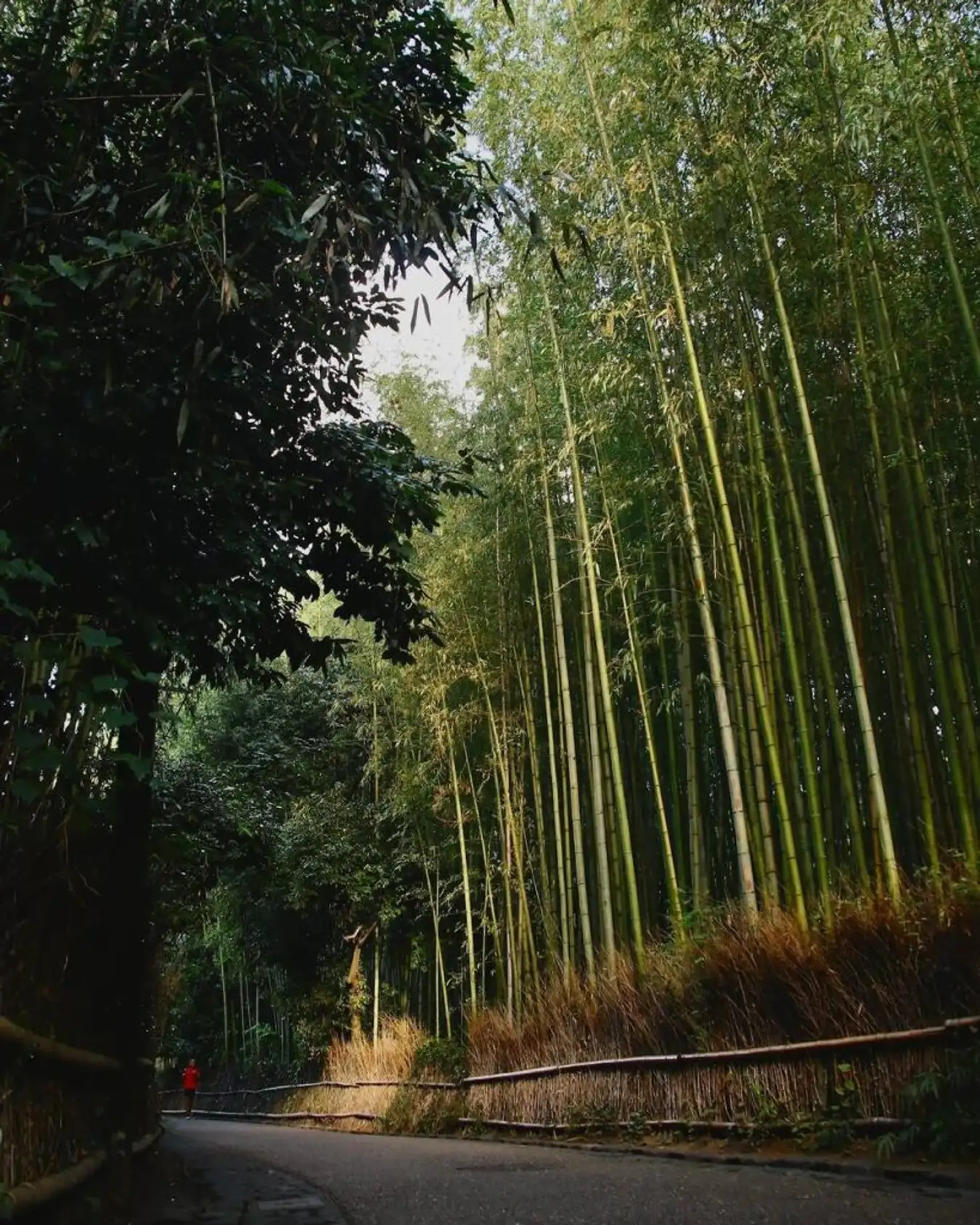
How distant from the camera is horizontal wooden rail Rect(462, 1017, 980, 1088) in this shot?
364 centimetres

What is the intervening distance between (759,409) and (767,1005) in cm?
317

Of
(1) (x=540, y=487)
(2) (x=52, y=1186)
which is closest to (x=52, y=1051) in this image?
(2) (x=52, y=1186)

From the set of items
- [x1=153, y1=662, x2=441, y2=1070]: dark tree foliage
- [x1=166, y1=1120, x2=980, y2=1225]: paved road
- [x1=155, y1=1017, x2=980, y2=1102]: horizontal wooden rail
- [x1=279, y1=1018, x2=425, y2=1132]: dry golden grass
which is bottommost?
[x1=279, y1=1018, x2=425, y2=1132]: dry golden grass

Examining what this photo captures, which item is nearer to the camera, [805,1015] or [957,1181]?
[957,1181]

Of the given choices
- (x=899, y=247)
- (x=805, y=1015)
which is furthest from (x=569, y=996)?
(x=899, y=247)

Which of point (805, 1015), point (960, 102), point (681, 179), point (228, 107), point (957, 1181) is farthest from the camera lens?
point (681, 179)

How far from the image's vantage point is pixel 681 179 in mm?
5867

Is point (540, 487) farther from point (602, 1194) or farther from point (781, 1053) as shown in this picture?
point (602, 1194)

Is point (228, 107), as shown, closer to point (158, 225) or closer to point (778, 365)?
point (158, 225)

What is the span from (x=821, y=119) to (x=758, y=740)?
3081mm

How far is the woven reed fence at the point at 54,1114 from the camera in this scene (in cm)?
242

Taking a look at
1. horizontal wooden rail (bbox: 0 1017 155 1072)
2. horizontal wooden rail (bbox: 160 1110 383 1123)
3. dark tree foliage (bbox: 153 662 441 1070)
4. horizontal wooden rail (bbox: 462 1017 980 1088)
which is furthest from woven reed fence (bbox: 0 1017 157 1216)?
horizontal wooden rail (bbox: 160 1110 383 1123)

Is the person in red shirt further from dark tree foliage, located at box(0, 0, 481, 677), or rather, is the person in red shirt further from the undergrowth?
dark tree foliage, located at box(0, 0, 481, 677)

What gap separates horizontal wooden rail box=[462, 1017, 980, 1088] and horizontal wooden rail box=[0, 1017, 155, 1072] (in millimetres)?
2650
